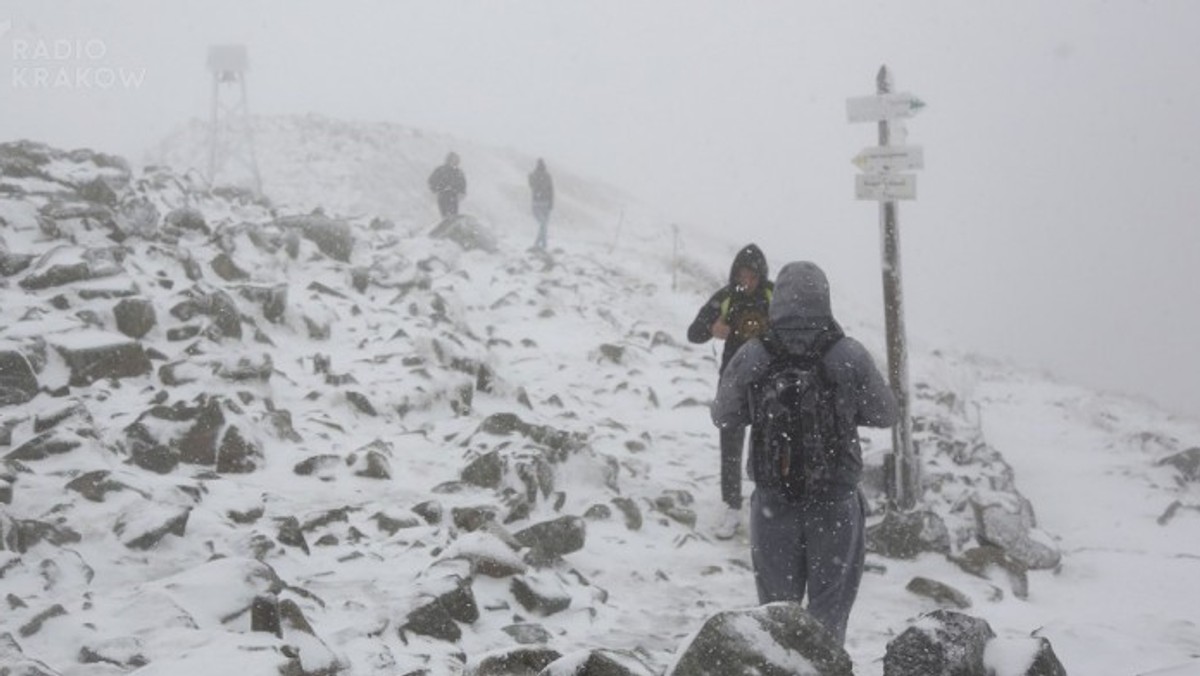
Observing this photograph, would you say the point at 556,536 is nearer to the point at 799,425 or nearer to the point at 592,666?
the point at 799,425

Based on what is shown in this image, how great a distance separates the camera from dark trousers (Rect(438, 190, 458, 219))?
18.8 metres

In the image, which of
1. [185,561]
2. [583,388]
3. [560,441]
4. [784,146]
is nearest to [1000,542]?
[560,441]

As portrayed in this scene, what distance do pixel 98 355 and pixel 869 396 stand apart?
6458 millimetres

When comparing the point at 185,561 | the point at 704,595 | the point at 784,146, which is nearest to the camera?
the point at 185,561

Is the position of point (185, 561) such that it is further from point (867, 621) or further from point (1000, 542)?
point (1000, 542)

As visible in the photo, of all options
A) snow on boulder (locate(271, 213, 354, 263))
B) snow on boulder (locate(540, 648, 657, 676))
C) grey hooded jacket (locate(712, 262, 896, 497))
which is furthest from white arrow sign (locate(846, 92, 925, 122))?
snow on boulder (locate(271, 213, 354, 263))

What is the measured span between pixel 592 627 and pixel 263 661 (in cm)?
208

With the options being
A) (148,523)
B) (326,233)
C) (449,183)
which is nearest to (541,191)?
(449,183)

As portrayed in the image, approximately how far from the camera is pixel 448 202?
62.3ft

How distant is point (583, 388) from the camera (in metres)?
10.9

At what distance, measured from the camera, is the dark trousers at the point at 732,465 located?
692 centimetres

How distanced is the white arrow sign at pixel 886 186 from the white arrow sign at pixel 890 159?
5 cm

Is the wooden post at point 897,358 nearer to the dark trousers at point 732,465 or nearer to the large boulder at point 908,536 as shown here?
the large boulder at point 908,536

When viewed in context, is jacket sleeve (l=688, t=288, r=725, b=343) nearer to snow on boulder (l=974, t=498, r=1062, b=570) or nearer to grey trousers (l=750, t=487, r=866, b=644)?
grey trousers (l=750, t=487, r=866, b=644)
